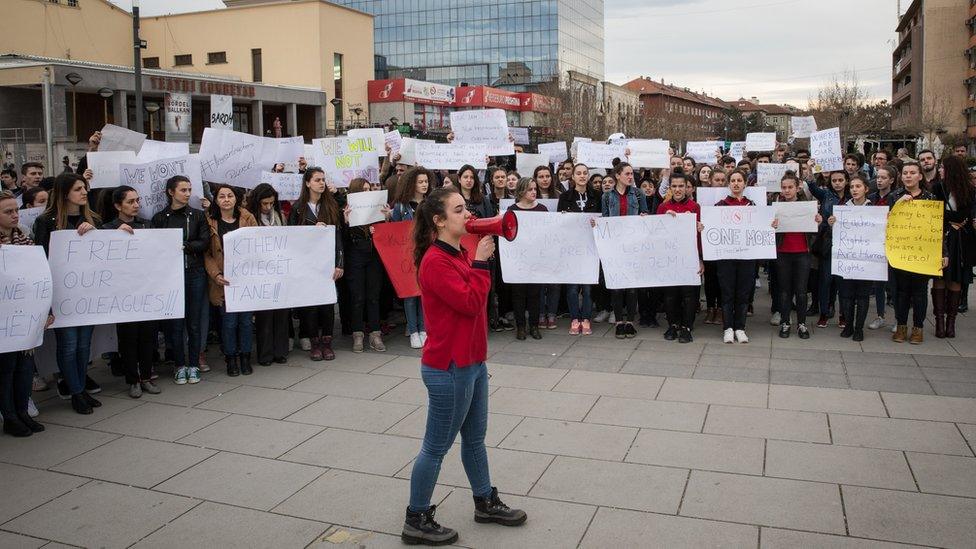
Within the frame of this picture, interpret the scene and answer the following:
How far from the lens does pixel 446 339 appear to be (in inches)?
159

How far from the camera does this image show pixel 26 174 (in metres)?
9.39

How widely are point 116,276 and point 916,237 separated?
324 inches

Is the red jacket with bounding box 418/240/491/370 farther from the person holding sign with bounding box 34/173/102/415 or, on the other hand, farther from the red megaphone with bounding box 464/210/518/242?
the person holding sign with bounding box 34/173/102/415

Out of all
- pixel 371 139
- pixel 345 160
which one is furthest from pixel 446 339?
pixel 345 160

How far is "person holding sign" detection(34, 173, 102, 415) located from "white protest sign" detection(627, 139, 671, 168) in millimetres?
8148

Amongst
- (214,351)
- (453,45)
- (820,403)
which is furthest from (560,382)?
(453,45)

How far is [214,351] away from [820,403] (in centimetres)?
632

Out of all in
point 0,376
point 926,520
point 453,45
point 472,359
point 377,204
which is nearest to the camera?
point 472,359

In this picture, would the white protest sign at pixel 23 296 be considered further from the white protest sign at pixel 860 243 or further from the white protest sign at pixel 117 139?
the white protest sign at pixel 860 243

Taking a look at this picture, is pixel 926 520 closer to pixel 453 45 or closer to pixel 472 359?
pixel 472 359

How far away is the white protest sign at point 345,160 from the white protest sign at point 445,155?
0.96 m

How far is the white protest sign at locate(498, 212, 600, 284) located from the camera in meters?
9.28

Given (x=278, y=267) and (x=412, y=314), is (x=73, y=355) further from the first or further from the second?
(x=412, y=314)

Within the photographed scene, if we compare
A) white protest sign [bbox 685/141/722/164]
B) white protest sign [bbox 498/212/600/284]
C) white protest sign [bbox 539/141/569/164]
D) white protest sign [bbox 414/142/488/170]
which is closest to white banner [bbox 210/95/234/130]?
white protest sign [bbox 414/142/488/170]
